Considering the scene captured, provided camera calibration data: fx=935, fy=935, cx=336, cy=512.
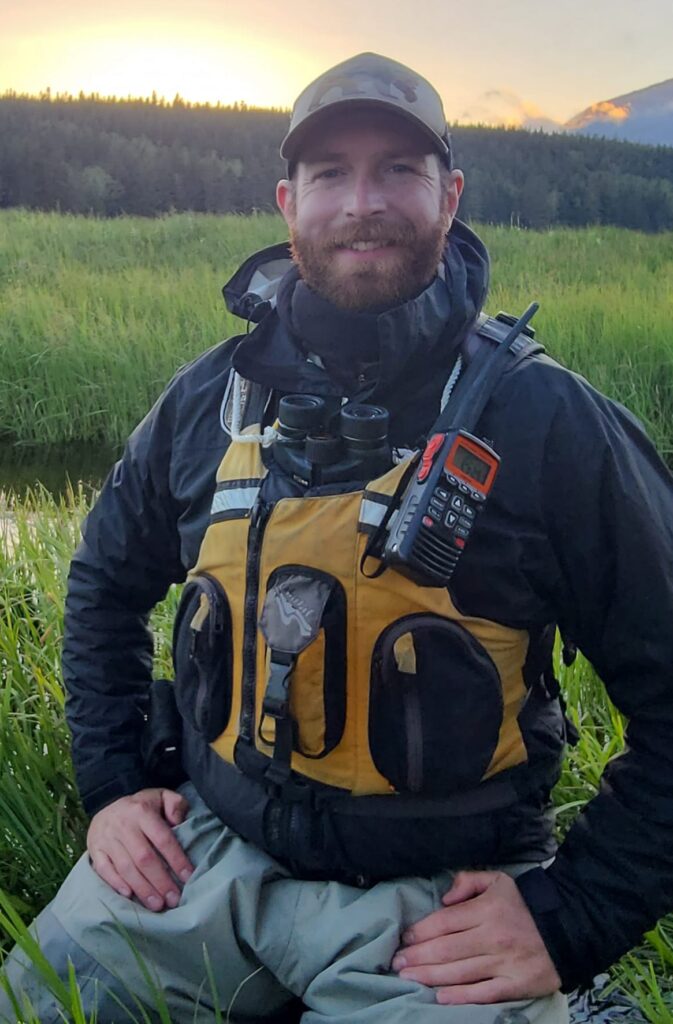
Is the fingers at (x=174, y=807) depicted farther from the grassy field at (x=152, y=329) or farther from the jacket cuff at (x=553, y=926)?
the grassy field at (x=152, y=329)

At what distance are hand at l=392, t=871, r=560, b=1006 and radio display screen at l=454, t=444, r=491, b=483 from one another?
1.80 feet

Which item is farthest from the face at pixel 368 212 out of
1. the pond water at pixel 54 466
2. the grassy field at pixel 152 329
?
the grassy field at pixel 152 329

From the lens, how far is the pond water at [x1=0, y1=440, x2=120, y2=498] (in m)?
5.09

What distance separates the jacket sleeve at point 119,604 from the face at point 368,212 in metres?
0.34

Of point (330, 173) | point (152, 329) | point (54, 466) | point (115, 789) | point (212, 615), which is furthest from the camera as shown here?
point (152, 329)

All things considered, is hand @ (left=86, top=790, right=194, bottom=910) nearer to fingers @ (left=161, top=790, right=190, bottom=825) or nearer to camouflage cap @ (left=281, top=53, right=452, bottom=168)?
fingers @ (left=161, top=790, right=190, bottom=825)

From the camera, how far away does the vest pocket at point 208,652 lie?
1303 mm

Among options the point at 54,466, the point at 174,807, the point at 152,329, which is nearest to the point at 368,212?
the point at 174,807

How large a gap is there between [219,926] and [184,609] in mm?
441

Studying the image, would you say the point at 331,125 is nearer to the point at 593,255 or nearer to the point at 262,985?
the point at 262,985

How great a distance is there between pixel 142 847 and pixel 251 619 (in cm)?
41

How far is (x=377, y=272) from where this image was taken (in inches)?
53.4

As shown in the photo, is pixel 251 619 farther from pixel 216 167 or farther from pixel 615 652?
pixel 216 167

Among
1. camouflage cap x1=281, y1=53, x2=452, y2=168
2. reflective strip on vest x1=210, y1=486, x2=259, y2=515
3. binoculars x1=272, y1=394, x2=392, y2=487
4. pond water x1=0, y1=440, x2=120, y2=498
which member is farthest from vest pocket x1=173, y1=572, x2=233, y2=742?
pond water x1=0, y1=440, x2=120, y2=498
